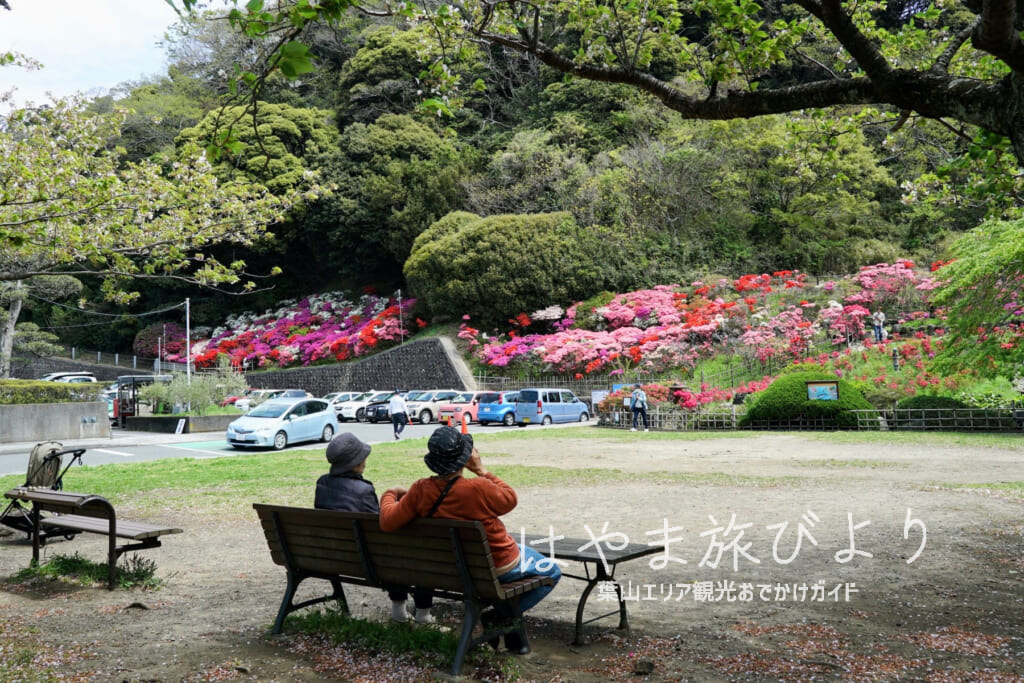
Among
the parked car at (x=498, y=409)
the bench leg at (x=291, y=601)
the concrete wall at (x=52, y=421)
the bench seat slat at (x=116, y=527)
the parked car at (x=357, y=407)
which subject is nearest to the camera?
the bench leg at (x=291, y=601)

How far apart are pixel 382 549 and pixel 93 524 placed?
338 cm

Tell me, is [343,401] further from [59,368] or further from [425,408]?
[59,368]

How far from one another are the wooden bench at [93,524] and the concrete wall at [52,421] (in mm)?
17769

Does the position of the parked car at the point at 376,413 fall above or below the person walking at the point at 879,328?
below

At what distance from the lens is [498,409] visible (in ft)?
93.4

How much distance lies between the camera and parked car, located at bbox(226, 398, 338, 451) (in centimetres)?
1967

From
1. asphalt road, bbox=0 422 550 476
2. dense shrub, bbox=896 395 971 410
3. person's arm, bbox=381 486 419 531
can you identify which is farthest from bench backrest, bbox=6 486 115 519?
dense shrub, bbox=896 395 971 410

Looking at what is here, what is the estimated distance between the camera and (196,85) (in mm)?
60312

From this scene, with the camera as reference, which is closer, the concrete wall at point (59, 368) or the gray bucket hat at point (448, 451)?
the gray bucket hat at point (448, 451)

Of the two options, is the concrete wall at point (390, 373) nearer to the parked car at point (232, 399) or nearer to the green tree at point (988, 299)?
the parked car at point (232, 399)

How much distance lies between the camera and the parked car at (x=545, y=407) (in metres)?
27.8

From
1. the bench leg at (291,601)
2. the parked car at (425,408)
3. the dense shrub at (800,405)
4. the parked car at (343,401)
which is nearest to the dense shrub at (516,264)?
the parked car at (343,401)

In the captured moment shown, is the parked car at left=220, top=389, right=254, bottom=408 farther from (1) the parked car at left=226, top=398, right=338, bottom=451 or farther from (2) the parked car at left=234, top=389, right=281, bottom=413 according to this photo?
(1) the parked car at left=226, top=398, right=338, bottom=451

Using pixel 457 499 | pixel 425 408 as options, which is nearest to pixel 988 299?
pixel 457 499
